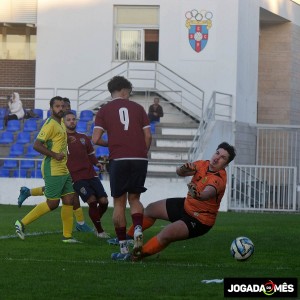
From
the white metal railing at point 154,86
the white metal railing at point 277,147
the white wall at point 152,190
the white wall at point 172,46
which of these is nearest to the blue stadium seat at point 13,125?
the white metal railing at point 154,86

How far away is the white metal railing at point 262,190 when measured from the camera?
96.0 ft

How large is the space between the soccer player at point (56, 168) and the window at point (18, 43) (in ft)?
74.1

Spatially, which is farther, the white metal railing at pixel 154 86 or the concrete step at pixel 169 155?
the white metal railing at pixel 154 86

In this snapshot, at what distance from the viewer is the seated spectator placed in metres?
33.6

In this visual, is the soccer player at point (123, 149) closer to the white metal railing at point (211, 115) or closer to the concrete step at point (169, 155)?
the white metal railing at point (211, 115)

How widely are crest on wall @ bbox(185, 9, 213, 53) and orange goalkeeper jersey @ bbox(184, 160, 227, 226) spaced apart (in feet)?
74.2

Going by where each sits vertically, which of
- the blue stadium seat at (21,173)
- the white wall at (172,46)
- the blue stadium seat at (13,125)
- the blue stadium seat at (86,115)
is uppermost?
the white wall at (172,46)

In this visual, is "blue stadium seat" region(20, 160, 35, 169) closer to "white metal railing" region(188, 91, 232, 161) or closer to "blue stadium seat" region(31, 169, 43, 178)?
"blue stadium seat" region(31, 169, 43, 178)

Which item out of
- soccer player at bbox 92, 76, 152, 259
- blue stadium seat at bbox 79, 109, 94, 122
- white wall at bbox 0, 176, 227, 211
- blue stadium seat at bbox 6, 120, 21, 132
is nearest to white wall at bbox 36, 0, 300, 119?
blue stadium seat at bbox 6, 120, 21, 132

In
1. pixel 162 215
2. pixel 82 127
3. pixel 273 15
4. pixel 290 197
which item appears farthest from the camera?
pixel 273 15

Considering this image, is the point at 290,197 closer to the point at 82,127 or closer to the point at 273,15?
the point at 82,127

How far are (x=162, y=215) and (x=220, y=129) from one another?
63.9 ft

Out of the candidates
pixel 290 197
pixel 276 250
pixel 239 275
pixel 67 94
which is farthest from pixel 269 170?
pixel 239 275

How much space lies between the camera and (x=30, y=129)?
32.8 metres
